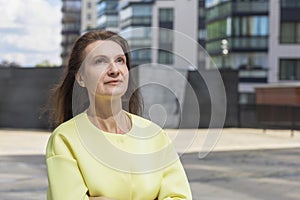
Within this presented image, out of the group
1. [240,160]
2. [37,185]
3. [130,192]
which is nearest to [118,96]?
[130,192]

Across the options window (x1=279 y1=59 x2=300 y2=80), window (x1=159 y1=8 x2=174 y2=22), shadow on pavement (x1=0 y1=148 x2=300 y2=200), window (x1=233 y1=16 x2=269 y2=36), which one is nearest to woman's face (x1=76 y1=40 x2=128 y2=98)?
shadow on pavement (x1=0 y1=148 x2=300 y2=200)

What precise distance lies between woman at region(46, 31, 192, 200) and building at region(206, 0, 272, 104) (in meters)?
48.9

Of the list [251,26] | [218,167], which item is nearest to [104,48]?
[218,167]

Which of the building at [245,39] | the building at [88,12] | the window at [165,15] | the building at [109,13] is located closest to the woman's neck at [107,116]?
the building at [245,39]

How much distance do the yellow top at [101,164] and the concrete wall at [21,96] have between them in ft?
63.0

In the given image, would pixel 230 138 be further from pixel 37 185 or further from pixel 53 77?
pixel 37 185

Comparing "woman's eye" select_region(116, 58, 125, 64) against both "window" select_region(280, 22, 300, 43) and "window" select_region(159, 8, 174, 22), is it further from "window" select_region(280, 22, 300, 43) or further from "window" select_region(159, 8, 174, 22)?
"window" select_region(159, 8, 174, 22)

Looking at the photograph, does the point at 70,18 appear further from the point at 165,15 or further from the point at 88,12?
the point at 165,15

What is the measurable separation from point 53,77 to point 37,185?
12.5 meters

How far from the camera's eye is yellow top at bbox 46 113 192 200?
214 cm

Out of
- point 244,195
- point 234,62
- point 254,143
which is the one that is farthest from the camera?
point 234,62

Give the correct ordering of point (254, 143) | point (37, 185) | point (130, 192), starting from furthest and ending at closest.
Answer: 1. point (254, 143)
2. point (37, 185)
3. point (130, 192)

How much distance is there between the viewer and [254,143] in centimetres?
1670

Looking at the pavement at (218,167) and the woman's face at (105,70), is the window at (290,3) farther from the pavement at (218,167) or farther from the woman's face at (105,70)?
the woman's face at (105,70)
